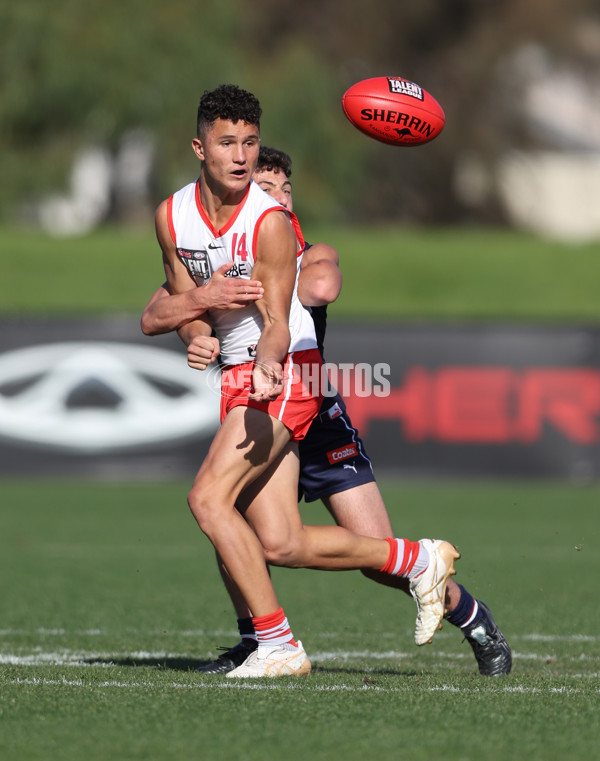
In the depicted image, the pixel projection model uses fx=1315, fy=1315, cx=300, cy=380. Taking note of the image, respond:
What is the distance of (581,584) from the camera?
842 centimetres

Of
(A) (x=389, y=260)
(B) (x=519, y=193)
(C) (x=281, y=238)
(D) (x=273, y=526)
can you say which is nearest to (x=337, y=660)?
(D) (x=273, y=526)

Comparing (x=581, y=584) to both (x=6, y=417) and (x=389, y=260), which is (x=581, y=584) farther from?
(x=389, y=260)

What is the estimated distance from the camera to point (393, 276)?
19625 millimetres

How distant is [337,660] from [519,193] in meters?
28.5

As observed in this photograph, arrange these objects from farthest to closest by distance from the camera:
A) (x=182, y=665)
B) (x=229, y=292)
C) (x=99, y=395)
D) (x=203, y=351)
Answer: (x=99, y=395) < (x=182, y=665) < (x=229, y=292) < (x=203, y=351)

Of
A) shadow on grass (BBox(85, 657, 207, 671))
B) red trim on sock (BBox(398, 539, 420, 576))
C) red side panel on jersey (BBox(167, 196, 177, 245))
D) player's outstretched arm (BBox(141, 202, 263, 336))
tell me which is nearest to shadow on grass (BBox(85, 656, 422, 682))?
shadow on grass (BBox(85, 657, 207, 671))

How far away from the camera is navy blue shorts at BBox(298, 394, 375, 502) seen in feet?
18.2

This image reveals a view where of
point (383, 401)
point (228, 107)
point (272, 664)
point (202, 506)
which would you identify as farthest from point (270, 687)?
point (383, 401)

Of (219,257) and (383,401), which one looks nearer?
(219,257)

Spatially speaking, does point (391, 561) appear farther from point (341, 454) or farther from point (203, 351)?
point (203, 351)

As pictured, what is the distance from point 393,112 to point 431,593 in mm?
2087

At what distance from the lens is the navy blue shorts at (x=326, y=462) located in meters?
5.55

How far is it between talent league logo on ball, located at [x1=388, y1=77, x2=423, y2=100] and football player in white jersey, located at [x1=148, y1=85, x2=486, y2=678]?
911mm

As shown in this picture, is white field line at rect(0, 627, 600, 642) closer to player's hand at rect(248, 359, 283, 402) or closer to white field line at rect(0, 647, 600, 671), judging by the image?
white field line at rect(0, 647, 600, 671)
